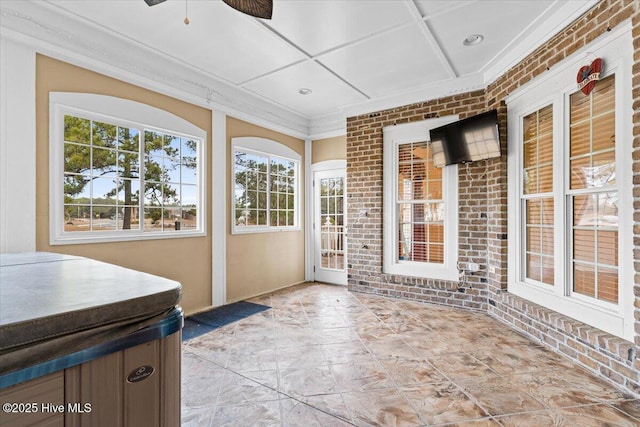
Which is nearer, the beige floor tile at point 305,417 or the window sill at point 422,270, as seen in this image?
the beige floor tile at point 305,417

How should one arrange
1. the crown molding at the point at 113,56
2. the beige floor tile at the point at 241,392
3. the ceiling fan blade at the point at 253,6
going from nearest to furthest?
the ceiling fan blade at the point at 253,6
the beige floor tile at the point at 241,392
the crown molding at the point at 113,56

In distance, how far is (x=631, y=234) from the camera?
2.30 m

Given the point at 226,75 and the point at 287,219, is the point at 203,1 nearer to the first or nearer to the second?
the point at 226,75

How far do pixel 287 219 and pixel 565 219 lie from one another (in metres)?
4.13

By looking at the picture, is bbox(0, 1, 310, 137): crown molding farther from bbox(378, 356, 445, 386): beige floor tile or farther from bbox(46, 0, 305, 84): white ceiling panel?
bbox(378, 356, 445, 386): beige floor tile

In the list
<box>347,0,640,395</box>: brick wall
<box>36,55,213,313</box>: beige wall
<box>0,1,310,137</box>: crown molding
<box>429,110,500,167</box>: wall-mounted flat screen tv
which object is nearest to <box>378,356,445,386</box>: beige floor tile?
<box>347,0,640,395</box>: brick wall

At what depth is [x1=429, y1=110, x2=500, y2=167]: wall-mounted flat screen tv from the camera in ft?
12.2

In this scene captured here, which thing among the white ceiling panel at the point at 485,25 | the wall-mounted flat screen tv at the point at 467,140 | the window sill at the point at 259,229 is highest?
the white ceiling panel at the point at 485,25

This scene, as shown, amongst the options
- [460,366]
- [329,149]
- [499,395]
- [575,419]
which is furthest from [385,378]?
[329,149]

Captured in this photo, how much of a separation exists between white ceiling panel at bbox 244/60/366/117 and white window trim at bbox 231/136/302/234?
0.71m

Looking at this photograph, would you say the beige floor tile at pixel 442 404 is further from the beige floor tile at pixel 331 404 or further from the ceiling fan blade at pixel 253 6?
the ceiling fan blade at pixel 253 6

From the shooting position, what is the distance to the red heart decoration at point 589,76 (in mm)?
2525

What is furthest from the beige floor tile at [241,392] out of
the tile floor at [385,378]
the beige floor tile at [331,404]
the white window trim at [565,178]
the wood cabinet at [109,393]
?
the white window trim at [565,178]

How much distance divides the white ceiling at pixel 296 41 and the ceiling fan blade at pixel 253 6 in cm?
123
